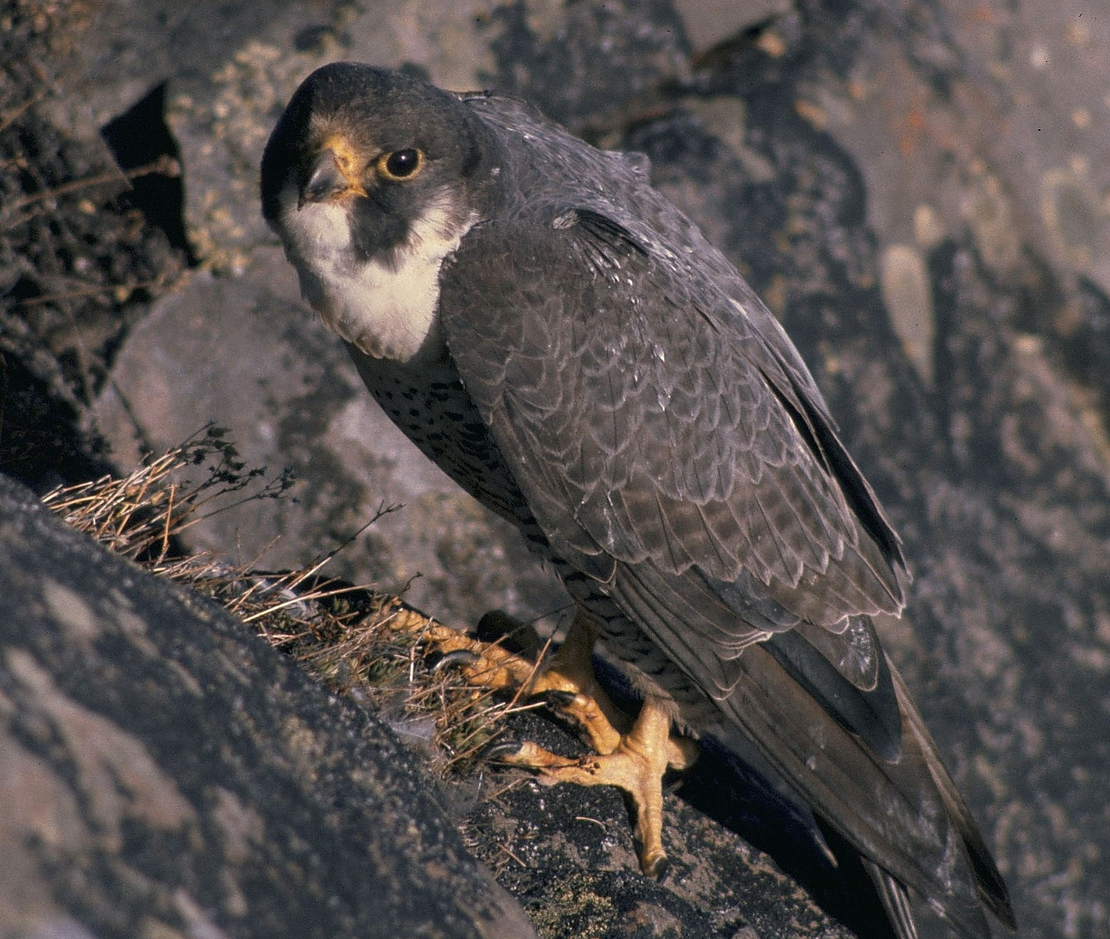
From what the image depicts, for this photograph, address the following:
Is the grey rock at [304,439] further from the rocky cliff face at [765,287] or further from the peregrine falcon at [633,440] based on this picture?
the peregrine falcon at [633,440]

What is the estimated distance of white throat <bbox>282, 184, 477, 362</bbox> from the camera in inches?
106

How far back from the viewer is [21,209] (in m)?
5.13

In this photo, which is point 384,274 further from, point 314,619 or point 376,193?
point 314,619

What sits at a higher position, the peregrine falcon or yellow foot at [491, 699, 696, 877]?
the peregrine falcon

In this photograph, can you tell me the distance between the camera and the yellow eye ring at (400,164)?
2604mm

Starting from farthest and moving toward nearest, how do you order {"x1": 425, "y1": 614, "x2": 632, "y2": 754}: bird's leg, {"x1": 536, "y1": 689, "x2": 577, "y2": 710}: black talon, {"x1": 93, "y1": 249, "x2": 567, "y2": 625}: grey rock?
1. {"x1": 93, "y1": 249, "x2": 567, "y2": 625}: grey rock
2. {"x1": 536, "y1": 689, "x2": 577, "y2": 710}: black talon
3. {"x1": 425, "y1": 614, "x2": 632, "y2": 754}: bird's leg

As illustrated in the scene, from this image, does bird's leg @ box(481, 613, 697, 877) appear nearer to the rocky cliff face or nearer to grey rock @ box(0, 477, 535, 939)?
the rocky cliff face

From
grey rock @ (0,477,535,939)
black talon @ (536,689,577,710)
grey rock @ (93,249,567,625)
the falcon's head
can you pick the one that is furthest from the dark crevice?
grey rock @ (0,477,535,939)

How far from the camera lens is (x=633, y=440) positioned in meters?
2.79

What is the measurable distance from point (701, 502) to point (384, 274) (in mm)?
978

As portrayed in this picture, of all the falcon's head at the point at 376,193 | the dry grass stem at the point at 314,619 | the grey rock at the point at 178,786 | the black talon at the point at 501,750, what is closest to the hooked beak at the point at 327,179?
the falcon's head at the point at 376,193

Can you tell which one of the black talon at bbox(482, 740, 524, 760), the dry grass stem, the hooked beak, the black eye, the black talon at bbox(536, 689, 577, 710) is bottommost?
the black talon at bbox(536, 689, 577, 710)

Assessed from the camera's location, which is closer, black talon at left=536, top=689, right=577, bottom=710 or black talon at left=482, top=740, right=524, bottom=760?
black talon at left=482, top=740, right=524, bottom=760

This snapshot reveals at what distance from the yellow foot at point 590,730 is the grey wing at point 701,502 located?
1.30ft
